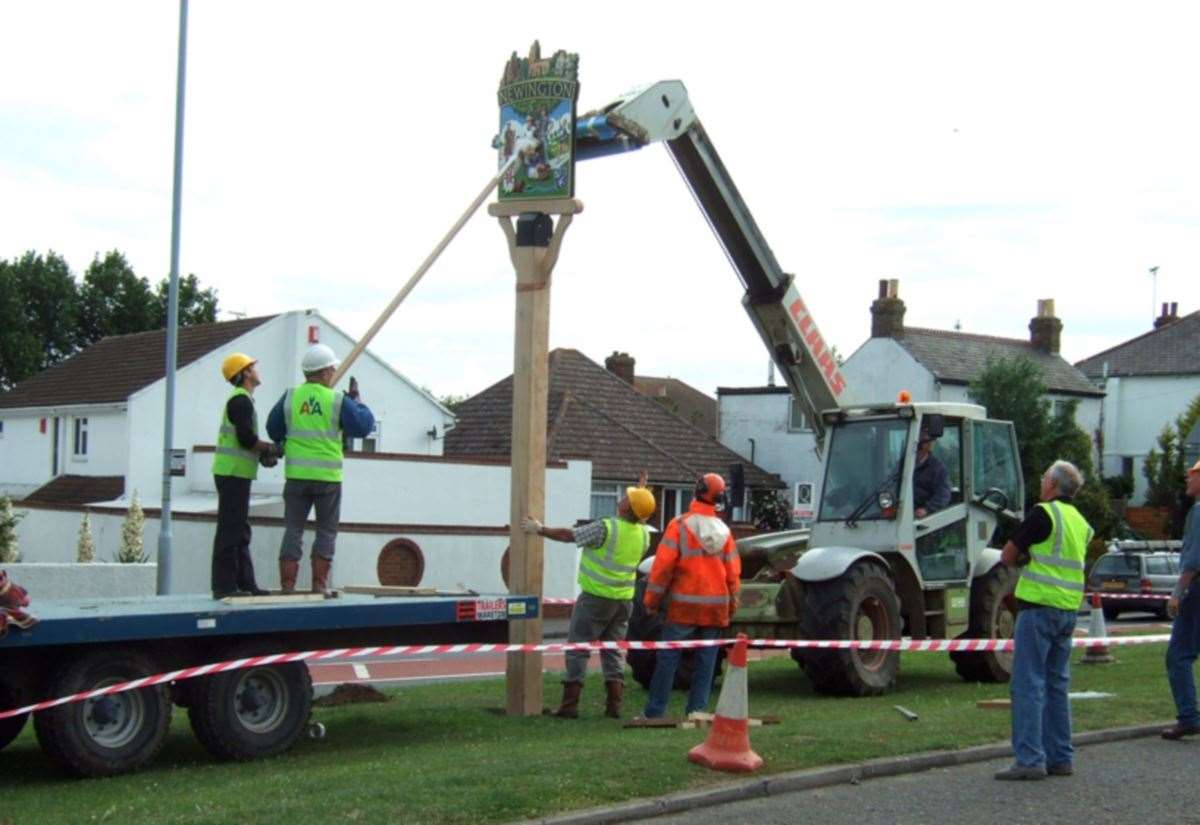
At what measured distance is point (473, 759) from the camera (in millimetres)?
9297

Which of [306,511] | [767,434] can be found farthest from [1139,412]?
[306,511]

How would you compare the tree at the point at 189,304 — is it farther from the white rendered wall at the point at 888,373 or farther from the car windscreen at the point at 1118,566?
the car windscreen at the point at 1118,566

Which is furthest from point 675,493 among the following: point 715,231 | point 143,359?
point 715,231

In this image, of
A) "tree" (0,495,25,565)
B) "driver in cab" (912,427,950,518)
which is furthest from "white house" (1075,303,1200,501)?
"driver in cab" (912,427,950,518)

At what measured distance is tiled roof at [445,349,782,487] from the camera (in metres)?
40.7

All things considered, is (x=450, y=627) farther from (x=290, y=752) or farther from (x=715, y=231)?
(x=715, y=231)

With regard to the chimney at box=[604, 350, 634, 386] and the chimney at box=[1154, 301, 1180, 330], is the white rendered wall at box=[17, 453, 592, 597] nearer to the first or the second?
the chimney at box=[604, 350, 634, 386]

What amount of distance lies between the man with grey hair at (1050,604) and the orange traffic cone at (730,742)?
153cm

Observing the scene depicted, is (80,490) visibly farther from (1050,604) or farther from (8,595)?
(1050,604)

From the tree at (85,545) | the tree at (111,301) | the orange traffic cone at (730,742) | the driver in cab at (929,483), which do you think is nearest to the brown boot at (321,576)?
the orange traffic cone at (730,742)

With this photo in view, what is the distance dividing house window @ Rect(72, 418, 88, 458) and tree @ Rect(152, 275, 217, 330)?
2392 cm

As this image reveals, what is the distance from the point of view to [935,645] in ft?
41.7

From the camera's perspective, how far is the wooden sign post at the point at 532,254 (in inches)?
470

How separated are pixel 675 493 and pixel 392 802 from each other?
115 feet
